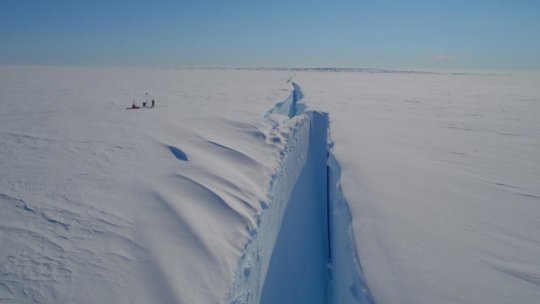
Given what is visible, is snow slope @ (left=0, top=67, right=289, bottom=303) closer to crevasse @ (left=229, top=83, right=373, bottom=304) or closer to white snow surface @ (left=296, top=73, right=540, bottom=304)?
crevasse @ (left=229, top=83, right=373, bottom=304)

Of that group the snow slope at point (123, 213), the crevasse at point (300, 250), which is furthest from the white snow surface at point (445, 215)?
the snow slope at point (123, 213)

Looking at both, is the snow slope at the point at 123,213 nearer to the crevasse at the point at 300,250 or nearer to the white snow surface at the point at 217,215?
the white snow surface at the point at 217,215

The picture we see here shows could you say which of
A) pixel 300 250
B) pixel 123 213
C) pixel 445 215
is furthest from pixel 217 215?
pixel 445 215

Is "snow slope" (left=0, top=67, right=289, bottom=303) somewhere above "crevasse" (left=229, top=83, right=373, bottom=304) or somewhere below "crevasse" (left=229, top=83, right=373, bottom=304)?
above

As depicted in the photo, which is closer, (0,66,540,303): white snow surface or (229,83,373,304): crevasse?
(0,66,540,303): white snow surface

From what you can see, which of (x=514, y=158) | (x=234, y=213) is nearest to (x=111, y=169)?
(x=234, y=213)

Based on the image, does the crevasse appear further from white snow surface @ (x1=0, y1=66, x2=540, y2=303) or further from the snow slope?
the snow slope

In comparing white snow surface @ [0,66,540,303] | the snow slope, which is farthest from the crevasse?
the snow slope

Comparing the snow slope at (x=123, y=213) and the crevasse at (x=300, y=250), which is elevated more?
the snow slope at (x=123, y=213)

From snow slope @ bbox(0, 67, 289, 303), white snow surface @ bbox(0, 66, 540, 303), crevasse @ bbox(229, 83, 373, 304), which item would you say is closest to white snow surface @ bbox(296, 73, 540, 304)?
white snow surface @ bbox(0, 66, 540, 303)
